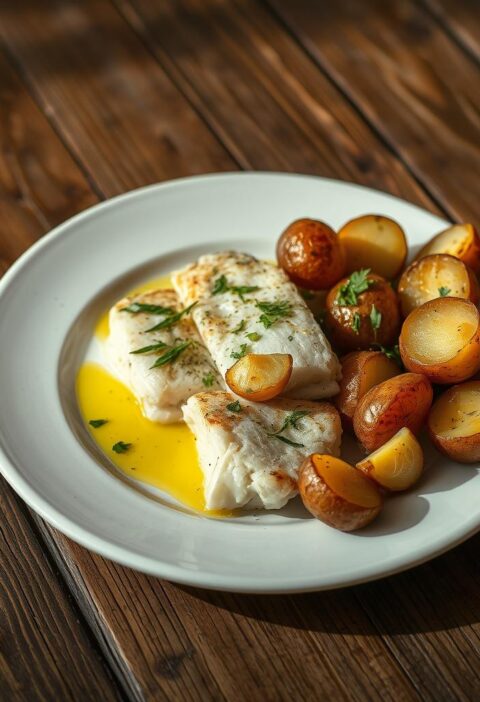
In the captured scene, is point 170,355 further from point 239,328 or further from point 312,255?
A: point 312,255

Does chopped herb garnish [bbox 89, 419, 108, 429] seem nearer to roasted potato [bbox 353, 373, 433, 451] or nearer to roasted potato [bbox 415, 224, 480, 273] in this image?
roasted potato [bbox 353, 373, 433, 451]

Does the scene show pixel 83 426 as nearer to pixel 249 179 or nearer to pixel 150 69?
pixel 249 179

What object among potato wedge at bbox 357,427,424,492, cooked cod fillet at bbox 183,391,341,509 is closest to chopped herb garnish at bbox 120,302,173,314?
cooked cod fillet at bbox 183,391,341,509

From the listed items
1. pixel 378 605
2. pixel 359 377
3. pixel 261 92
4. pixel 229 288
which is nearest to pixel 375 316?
pixel 359 377

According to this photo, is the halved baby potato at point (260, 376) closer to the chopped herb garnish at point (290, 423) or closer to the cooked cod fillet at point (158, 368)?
the chopped herb garnish at point (290, 423)

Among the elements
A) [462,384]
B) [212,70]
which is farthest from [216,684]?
[212,70]
